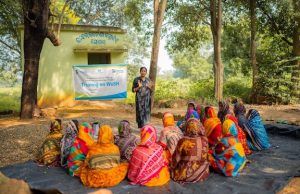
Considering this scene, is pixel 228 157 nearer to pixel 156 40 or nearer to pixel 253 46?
pixel 156 40

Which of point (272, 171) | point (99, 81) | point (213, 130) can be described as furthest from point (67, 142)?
point (99, 81)

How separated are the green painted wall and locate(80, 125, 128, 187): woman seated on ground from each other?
28.4 ft

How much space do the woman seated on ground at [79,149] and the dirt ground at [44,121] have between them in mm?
1387

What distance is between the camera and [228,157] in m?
4.94

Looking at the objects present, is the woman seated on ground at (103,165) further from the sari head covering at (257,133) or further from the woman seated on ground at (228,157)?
the sari head covering at (257,133)

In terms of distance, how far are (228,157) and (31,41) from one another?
6699 millimetres

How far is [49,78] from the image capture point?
509 inches

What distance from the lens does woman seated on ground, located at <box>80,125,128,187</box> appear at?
14.7 ft

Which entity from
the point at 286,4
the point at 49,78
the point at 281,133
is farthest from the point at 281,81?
the point at 49,78

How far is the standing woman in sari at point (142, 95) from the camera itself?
25.3 feet

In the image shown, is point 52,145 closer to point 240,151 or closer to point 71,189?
point 71,189

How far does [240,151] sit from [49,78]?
374 inches

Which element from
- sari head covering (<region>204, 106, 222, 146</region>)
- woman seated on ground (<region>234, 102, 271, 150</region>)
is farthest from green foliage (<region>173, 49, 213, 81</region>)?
sari head covering (<region>204, 106, 222, 146</region>)

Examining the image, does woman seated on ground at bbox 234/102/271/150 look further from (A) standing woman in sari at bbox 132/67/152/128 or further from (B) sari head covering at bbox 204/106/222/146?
(A) standing woman in sari at bbox 132/67/152/128
